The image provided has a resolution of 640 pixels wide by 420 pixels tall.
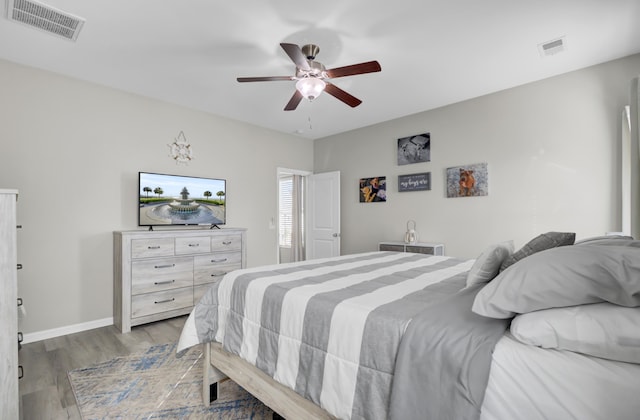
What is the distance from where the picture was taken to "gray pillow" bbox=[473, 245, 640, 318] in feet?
2.83

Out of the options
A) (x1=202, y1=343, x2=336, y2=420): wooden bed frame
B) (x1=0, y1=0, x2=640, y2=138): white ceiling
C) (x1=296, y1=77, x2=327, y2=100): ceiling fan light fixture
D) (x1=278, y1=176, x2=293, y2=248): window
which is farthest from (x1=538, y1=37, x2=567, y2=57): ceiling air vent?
(x1=278, y1=176, x2=293, y2=248): window

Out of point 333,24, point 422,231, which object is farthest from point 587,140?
point 333,24

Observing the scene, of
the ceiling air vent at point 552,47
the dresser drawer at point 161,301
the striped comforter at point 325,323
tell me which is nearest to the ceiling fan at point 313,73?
the striped comforter at point 325,323

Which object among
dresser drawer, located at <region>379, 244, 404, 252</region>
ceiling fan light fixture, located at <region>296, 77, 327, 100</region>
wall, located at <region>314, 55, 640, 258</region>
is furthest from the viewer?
dresser drawer, located at <region>379, 244, 404, 252</region>

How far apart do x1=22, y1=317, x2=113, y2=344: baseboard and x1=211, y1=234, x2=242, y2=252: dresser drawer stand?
1.35m

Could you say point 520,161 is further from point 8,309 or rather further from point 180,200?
point 8,309

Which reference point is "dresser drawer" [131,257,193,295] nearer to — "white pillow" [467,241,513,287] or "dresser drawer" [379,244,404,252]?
"dresser drawer" [379,244,404,252]

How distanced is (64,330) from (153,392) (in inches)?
72.7

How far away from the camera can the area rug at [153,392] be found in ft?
6.13

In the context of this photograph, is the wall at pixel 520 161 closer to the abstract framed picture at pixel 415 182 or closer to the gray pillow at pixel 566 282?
the abstract framed picture at pixel 415 182

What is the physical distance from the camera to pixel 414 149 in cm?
450

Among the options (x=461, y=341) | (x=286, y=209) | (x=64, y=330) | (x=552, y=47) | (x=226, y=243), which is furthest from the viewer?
(x=286, y=209)

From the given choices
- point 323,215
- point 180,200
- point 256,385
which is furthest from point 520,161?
point 180,200

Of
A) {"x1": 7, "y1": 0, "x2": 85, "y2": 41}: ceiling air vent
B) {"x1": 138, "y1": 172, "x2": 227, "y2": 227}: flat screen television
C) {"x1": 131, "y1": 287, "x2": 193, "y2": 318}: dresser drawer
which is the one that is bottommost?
{"x1": 131, "y1": 287, "x2": 193, "y2": 318}: dresser drawer
